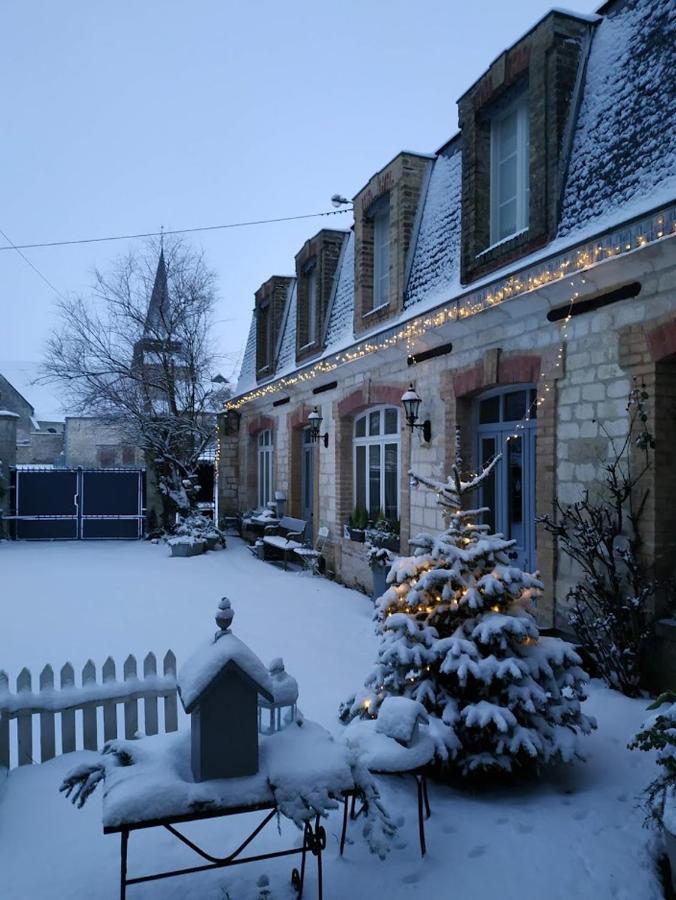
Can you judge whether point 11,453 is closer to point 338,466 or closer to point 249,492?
point 249,492

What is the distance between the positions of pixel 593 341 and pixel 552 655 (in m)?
2.97

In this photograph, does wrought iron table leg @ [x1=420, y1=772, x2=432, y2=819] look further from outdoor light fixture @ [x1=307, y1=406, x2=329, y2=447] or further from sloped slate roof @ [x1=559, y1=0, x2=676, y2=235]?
outdoor light fixture @ [x1=307, y1=406, x2=329, y2=447]

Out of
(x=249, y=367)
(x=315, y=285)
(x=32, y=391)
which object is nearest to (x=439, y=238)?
(x=315, y=285)

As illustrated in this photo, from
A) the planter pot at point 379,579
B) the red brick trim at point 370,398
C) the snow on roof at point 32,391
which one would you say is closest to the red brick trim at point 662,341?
the red brick trim at point 370,398

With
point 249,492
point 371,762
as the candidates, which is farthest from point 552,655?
point 249,492

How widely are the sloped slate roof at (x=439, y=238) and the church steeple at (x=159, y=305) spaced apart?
9.53 metres

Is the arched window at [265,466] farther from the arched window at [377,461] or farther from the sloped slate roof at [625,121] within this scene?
the sloped slate roof at [625,121]

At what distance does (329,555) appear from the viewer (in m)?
11.0

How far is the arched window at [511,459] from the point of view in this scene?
6.61 m

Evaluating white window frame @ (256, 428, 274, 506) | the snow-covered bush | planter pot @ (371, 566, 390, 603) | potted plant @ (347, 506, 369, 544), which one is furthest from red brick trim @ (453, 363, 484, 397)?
the snow-covered bush

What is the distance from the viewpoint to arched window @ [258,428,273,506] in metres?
15.3

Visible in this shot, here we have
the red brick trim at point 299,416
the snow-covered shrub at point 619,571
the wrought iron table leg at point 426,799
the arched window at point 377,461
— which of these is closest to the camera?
the wrought iron table leg at point 426,799

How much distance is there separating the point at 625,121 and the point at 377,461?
5.69 metres

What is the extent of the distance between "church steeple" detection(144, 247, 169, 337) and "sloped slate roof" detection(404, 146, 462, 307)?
31.3 ft
